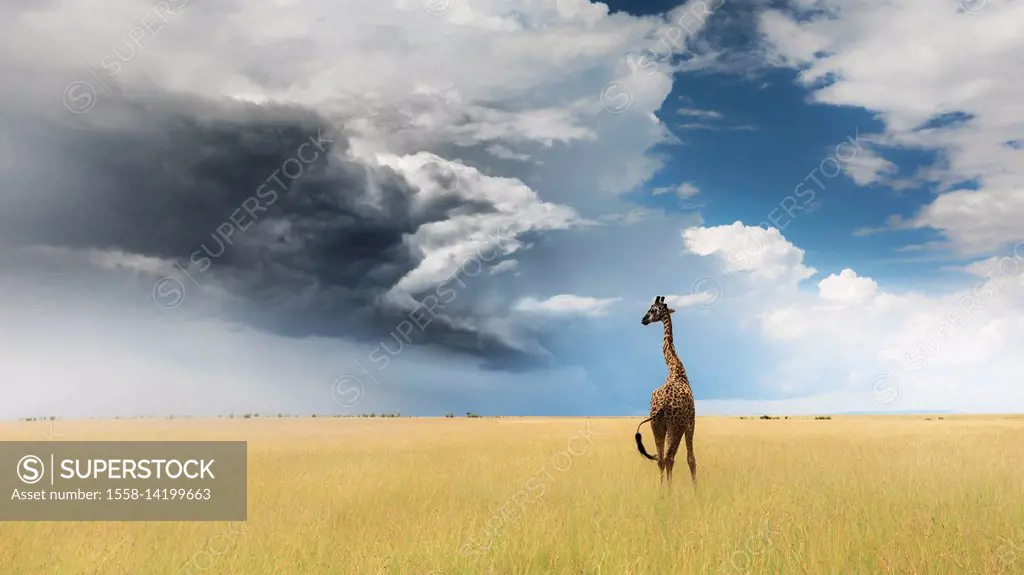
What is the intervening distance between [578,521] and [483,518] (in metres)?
1.47

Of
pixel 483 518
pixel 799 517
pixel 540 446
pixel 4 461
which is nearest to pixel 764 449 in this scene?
pixel 540 446

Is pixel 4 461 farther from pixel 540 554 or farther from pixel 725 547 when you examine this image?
pixel 725 547

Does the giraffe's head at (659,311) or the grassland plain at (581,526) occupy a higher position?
the giraffe's head at (659,311)

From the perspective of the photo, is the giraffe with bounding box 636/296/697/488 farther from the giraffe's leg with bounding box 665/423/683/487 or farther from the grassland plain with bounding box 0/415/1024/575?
the grassland plain with bounding box 0/415/1024/575

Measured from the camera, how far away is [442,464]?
17688 mm

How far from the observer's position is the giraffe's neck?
12883mm

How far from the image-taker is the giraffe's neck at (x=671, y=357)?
1288cm
